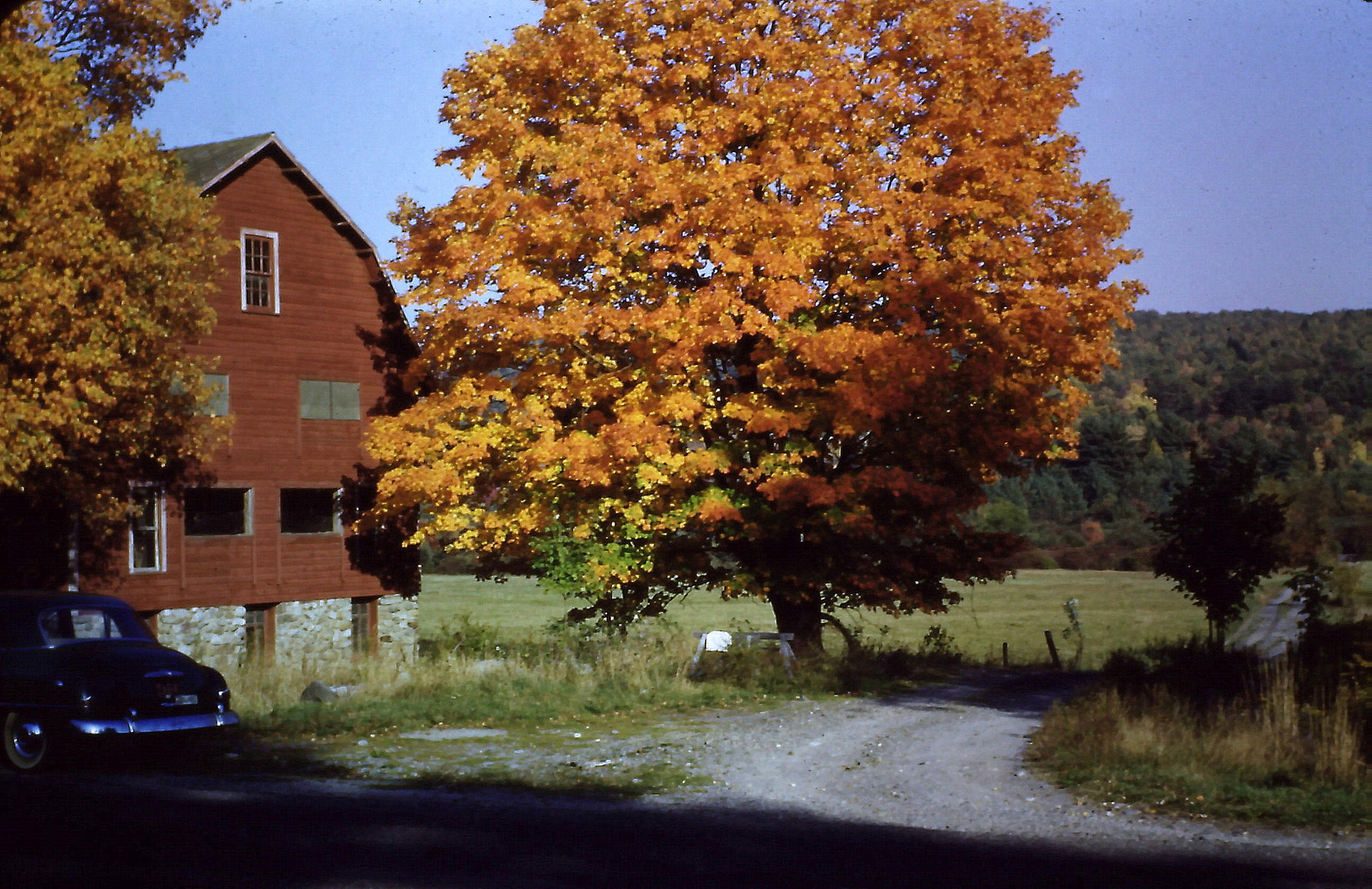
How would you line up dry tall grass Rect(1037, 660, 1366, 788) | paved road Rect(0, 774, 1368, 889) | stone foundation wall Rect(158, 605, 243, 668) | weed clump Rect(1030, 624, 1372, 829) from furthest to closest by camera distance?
stone foundation wall Rect(158, 605, 243, 668) → dry tall grass Rect(1037, 660, 1366, 788) → weed clump Rect(1030, 624, 1372, 829) → paved road Rect(0, 774, 1368, 889)

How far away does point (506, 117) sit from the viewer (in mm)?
24656

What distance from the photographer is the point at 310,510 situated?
108ft

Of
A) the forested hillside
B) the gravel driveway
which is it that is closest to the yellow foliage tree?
the gravel driveway

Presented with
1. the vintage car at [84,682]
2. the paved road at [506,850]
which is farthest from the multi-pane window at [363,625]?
the paved road at [506,850]

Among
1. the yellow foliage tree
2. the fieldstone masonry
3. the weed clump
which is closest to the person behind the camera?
the weed clump

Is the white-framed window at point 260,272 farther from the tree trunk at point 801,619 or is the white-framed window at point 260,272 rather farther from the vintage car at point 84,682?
the vintage car at point 84,682

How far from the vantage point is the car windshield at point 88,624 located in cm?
1452

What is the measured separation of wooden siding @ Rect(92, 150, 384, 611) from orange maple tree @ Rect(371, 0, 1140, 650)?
7.00 m

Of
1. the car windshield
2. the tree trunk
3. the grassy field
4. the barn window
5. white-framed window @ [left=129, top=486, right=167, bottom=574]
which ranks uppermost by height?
the barn window

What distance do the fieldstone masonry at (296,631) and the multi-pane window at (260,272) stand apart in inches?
272

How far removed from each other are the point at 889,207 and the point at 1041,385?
171 inches

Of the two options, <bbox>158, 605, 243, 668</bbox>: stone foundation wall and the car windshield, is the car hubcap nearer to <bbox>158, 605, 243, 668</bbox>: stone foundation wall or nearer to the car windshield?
the car windshield

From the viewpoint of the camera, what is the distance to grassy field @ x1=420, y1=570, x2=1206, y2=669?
42.1 metres

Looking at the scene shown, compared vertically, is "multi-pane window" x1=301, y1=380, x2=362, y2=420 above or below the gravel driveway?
above
